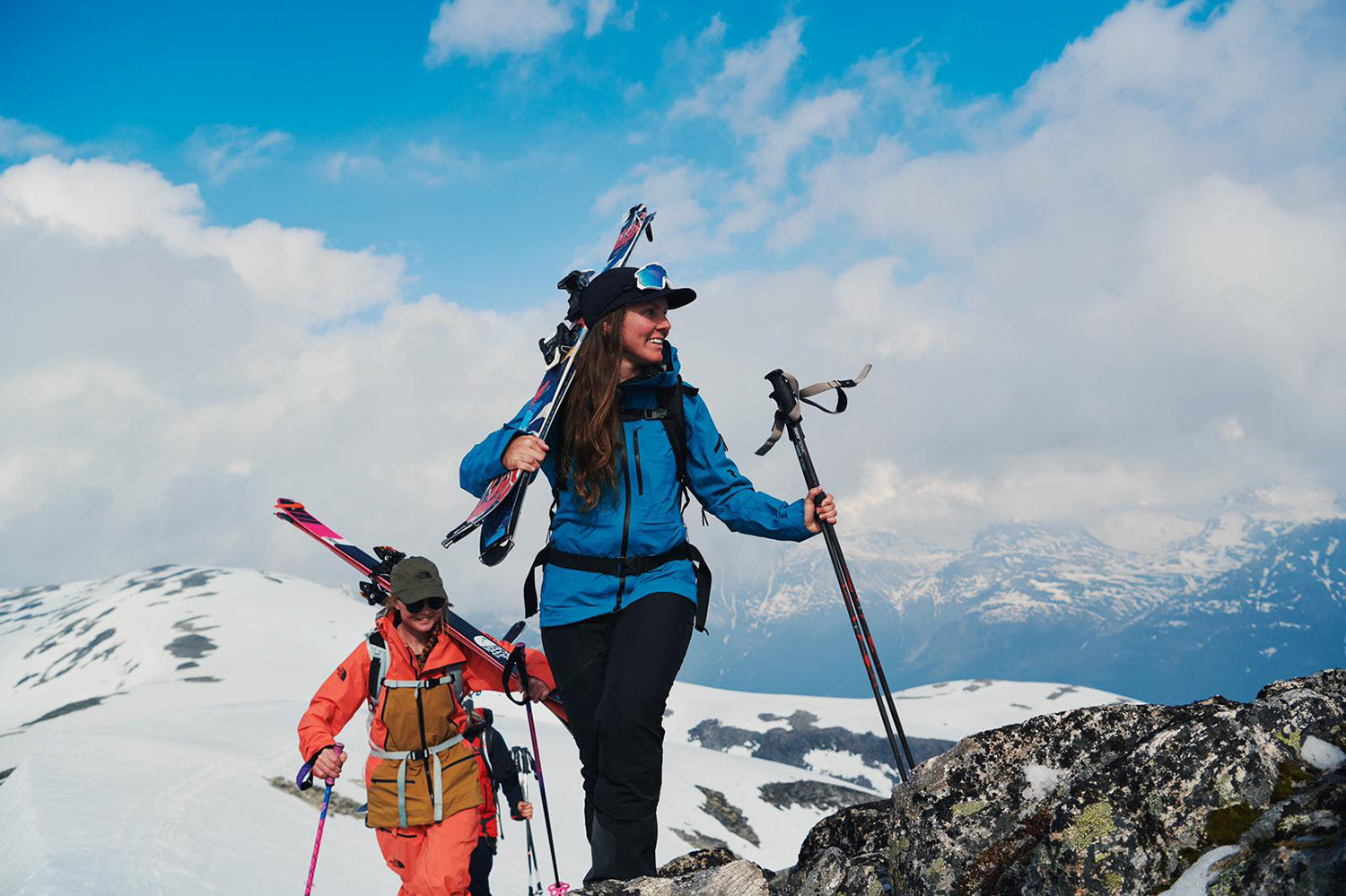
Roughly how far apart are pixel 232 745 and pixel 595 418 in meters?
44.7

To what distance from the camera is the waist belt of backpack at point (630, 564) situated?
5.45m

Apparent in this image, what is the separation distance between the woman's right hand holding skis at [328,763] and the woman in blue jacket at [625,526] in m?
2.41

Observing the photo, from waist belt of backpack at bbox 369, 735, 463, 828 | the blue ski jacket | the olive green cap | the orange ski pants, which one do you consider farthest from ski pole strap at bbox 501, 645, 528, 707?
the blue ski jacket

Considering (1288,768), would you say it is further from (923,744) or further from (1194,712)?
(923,744)

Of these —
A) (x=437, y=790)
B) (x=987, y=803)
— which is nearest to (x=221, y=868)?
(x=437, y=790)

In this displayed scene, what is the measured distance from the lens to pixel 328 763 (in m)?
6.82

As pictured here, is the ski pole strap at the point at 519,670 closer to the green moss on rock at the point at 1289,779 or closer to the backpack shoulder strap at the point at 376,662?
the backpack shoulder strap at the point at 376,662

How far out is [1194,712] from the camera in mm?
3947

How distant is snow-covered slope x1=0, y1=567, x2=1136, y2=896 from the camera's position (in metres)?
22.2

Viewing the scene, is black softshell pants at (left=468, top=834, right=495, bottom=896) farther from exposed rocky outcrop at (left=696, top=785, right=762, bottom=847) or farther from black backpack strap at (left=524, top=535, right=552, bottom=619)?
exposed rocky outcrop at (left=696, top=785, right=762, bottom=847)

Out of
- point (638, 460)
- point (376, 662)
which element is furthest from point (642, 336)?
point (376, 662)

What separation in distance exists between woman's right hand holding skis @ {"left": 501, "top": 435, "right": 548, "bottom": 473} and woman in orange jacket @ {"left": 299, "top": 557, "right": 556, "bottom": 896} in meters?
2.48

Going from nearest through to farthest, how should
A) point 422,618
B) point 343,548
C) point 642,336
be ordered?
1. point 642,336
2. point 422,618
3. point 343,548

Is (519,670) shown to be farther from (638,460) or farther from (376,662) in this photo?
(638,460)
